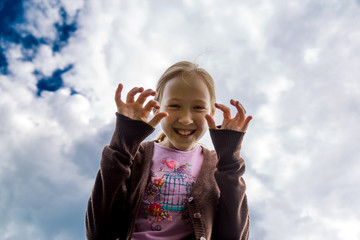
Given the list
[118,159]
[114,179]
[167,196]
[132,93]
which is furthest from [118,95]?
[167,196]

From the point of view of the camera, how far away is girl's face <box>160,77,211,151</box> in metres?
2.37

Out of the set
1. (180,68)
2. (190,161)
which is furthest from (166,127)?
(180,68)

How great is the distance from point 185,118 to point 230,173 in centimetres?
53

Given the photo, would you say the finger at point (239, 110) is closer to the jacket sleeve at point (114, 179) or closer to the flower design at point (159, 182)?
the jacket sleeve at point (114, 179)

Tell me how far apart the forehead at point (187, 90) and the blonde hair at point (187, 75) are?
4 cm

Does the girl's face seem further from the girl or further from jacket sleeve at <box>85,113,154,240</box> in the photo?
jacket sleeve at <box>85,113,154,240</box>

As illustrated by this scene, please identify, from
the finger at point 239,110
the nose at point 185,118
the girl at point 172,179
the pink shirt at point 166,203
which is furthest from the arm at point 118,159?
the finger at point 239,110

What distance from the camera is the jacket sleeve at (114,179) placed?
2006 mm

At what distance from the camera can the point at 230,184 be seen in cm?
210

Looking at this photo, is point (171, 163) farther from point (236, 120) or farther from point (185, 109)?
point (236, 120)

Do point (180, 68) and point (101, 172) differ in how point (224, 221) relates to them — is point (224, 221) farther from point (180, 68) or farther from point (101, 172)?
point (180, 68)

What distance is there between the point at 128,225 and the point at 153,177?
14.7 inches

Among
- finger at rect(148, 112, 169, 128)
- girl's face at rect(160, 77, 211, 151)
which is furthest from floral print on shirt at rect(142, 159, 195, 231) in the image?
finger at rect(148, 112, 169, 128)

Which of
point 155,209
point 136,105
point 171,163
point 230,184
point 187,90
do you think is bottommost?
point 155,209
